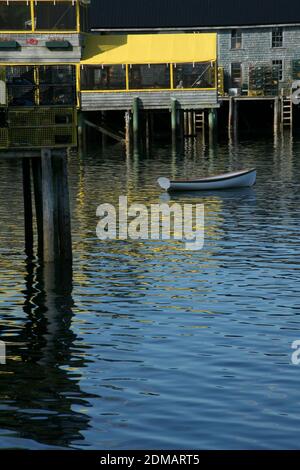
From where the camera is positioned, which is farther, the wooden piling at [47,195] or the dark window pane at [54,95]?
the dark window pane at [54,95]

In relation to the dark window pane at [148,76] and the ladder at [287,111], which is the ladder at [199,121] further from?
the dark window pane at [148,76]

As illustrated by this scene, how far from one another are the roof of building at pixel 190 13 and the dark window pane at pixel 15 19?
16493mm

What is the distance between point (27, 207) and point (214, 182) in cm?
1559

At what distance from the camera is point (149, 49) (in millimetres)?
71375

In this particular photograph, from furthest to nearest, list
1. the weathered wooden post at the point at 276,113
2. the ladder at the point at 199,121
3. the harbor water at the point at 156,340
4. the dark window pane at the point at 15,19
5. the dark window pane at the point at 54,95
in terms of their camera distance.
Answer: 1. the ladder at the point at 199,121
2. the weathered wooden post at the point at 276,113
3. the dark window pane at the point at 15,19
4. the dark window pane at the point at 54,95
5. the harbor water at the point at 156,340

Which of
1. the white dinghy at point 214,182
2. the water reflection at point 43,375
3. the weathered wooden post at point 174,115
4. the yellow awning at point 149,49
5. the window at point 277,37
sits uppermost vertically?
the window at point 277,37

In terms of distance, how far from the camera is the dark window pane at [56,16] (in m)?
67.6

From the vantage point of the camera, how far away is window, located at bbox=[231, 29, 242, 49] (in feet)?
279

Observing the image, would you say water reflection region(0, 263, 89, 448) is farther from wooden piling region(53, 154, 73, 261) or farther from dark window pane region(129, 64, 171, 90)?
dark window pane region(129, 64, 171, 90)

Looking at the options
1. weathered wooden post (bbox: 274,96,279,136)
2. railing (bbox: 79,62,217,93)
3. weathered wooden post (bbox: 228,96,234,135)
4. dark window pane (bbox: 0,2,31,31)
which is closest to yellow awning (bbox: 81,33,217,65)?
railing (bbox: 79,62,217,93)

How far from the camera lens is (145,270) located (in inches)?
1208

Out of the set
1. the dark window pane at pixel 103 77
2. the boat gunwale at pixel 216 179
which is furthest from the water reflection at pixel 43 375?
the dark window pane at pixel 103 77
